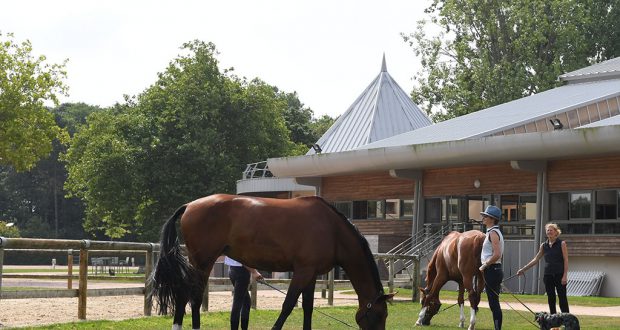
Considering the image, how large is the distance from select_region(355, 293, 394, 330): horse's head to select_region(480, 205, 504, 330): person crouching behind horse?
2762 mm

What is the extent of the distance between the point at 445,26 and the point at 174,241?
1956 inches

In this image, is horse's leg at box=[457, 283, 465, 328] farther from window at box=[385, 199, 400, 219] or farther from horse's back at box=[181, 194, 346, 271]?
window at box=[385, 199, 400, 219]

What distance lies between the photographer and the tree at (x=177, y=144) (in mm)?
52688

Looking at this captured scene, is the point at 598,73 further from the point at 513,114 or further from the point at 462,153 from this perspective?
the point at 462,153

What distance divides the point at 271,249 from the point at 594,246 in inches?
822

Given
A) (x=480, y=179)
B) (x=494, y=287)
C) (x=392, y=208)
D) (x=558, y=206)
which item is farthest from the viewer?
(x=392, y=208)

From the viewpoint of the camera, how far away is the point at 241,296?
13.0 metres

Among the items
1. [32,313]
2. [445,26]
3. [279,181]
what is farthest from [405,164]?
[445,26]

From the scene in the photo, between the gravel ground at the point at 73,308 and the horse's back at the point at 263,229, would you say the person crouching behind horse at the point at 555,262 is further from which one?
the gravel ground at the point at 73,308

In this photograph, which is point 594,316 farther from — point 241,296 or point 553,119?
point 553,119

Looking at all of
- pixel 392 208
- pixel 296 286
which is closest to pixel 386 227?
pixel 392 208

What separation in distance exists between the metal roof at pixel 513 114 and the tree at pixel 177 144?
53.5 ft

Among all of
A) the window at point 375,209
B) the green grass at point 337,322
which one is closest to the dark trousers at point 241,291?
the green grass at point 337,322

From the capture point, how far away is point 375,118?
5134 cm
